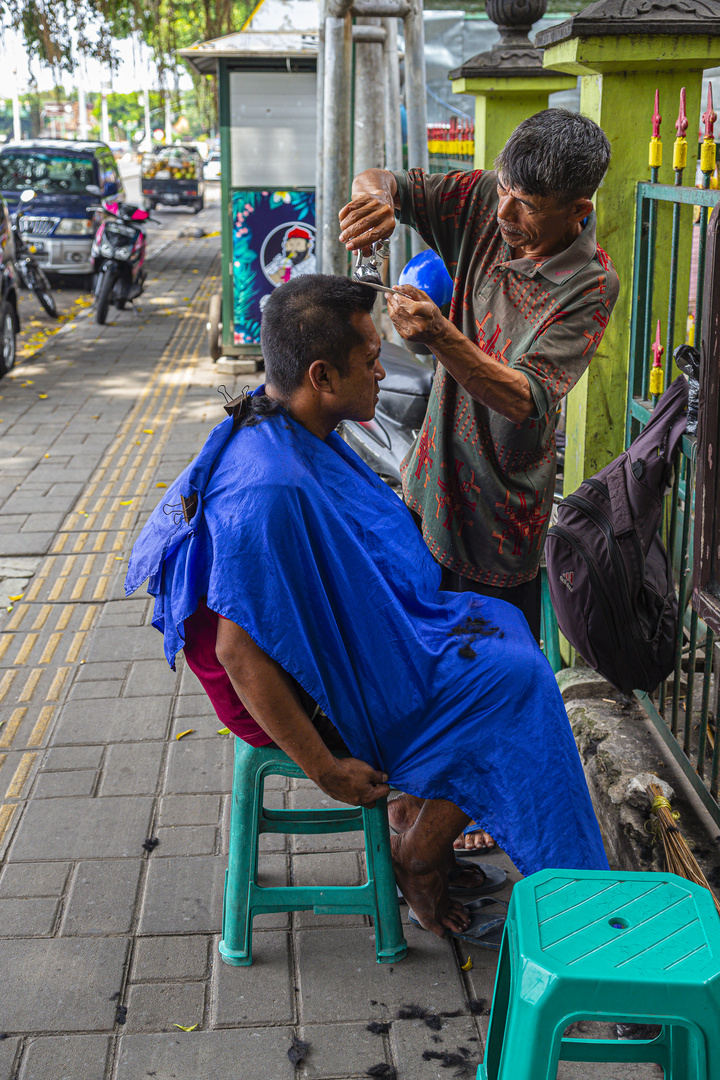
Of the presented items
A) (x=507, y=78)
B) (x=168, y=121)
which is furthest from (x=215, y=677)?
(x=168, y=121)

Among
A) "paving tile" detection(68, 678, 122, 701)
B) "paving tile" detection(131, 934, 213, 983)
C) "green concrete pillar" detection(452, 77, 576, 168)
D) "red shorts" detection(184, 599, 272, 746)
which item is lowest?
"paving tile" detection(131, 934, 213, 983)

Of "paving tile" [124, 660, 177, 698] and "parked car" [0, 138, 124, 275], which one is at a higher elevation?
"parked car" [0, 138, 124, 275]

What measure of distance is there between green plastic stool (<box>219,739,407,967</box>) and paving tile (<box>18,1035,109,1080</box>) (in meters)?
0.38

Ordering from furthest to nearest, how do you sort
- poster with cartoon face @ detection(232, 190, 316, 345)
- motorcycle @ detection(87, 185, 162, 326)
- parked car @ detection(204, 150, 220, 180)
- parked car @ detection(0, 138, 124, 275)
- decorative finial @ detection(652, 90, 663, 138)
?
parked car @ detection(204, 150, 220, 180) < parked car @ detection(0, 138, 124, 275) < motorcycle @ detection(87, 185, 162, 326) < poster with cartoon face @ detection(232, 190, 316, 345) < decorative finial @ detection(652, 90, 663, 138)

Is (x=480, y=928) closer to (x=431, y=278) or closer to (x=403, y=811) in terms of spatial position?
(x=403, y=811)

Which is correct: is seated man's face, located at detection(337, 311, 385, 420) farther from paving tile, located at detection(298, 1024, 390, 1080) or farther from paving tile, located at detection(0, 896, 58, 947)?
paving tile, located at detection(0, 896, 58, 947)

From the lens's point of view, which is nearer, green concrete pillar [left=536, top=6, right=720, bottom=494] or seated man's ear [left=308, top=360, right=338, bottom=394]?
seated man's ear [left=308, top=360, right=338, bottom=394]

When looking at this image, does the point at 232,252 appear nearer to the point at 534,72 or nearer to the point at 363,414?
the point at 534,72

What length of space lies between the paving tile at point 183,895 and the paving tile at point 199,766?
1.20ft

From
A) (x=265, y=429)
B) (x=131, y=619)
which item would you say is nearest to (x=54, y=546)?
(x=131, y=619)

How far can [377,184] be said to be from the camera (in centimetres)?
257

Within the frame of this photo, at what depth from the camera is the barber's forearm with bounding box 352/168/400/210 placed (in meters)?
2.54

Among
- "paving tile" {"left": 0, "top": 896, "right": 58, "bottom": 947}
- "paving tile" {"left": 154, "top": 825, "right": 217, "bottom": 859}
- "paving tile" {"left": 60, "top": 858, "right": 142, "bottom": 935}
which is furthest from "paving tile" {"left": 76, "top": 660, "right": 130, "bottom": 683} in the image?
"paving tile" {"left": 0, "top": 896, "right": 58, "bottom": 947}

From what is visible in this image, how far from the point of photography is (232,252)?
901cm
